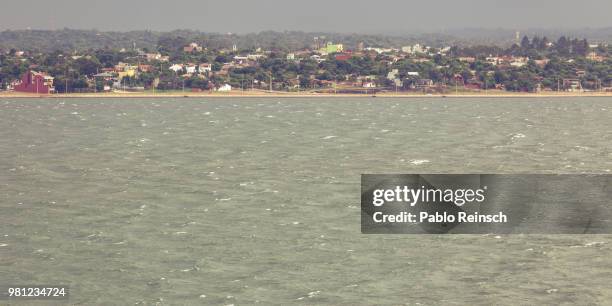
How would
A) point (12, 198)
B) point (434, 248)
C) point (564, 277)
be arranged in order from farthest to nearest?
point (12, 198) → point (434, 248) → point (564, 277)

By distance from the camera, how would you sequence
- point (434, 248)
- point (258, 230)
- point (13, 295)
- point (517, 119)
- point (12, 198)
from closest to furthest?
point (13, 295) → point (434, 248) → point (258, 230) → point (12, 198) → point (517, 119)

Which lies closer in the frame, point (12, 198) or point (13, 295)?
point (13, 295)

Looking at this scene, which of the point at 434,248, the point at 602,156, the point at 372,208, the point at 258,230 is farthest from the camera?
the point at 602,156

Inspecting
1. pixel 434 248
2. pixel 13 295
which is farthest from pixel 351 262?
pixel 13 295

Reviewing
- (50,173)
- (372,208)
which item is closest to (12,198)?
(50,173)

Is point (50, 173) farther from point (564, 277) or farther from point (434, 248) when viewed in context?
point (564, 277)

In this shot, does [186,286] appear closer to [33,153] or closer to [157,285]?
[157,285]
